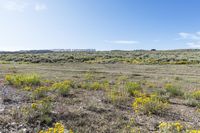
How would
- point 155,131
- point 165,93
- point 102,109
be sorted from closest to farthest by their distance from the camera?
point 155,131 < point 102,109 < point 165,93

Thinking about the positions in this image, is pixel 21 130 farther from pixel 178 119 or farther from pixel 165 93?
pixel 165 93

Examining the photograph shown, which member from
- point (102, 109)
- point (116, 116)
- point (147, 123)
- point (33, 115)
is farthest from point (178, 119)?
point (33, 115)

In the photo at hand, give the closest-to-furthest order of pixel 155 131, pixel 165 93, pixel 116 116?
pixel 155 131 → pixel 116 116 → pixel 165 93

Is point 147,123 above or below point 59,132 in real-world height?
below

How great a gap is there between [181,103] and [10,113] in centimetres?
771

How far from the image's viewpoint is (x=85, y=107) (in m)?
9.39

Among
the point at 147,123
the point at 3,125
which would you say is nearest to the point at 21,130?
the point at 3,125

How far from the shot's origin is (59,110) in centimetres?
858

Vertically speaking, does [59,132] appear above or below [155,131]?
above

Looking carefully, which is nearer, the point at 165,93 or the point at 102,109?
the point at 102,109

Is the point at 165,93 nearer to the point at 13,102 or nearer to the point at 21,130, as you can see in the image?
the point at 13,102

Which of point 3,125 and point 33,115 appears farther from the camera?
point 33,115

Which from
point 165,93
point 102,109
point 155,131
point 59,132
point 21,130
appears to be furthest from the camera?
point 165,93

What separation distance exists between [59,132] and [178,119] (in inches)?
202
